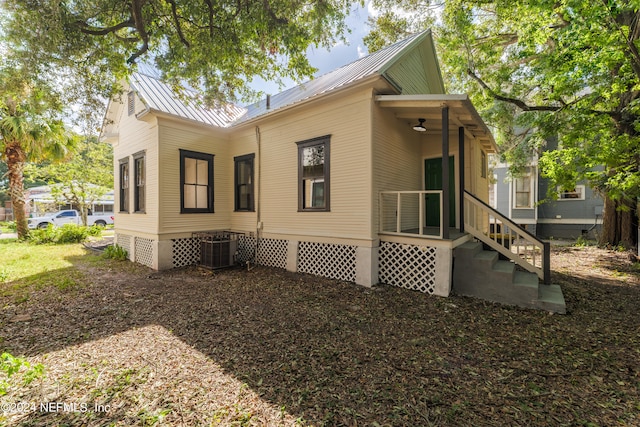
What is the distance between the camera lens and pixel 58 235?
13492 mm

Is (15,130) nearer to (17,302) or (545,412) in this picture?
(17,302)

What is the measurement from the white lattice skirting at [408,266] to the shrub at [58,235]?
1540 centimetres

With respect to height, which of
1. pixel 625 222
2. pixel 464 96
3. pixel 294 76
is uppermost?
pixel 294 76

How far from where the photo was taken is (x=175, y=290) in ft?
20.1

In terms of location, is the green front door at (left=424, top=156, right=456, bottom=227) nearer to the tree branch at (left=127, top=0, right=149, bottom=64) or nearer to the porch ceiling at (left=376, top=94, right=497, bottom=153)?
the porch ceiling at (left=376, top=94, right=497, bottom=153)

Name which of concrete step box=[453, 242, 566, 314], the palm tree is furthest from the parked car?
concrete step box=[453, 242, 566, 314]

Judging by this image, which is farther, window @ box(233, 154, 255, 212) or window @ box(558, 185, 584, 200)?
window @ box(558, 185, 584, 200)

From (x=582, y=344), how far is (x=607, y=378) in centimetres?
84

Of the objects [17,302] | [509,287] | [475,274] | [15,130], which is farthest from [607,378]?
[15,130]

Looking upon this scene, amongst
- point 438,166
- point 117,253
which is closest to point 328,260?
point 438,166

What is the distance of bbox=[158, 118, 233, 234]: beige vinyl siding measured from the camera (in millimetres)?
8078

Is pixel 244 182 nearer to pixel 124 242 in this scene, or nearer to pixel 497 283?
pixel 124 242

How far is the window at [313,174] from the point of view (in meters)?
6.98

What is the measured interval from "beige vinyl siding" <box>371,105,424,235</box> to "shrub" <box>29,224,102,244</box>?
1535 centimetres
